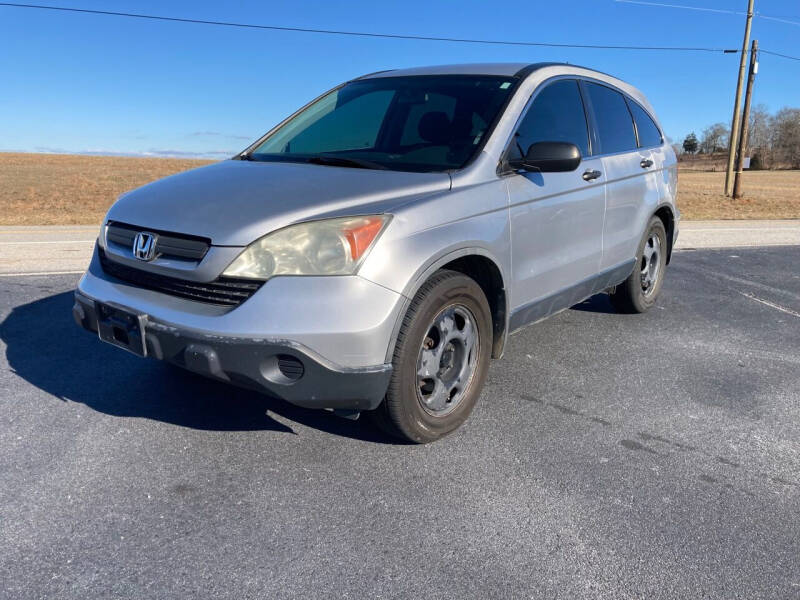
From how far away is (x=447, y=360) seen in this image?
3.41 meters

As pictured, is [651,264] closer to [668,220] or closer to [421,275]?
[668,220]

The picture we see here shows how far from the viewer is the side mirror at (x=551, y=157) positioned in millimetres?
3584

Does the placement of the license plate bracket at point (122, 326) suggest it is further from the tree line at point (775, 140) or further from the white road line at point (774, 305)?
the tree line at point (775, 140)

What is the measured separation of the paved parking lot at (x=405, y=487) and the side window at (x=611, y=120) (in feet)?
5.09

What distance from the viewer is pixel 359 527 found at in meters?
2.63

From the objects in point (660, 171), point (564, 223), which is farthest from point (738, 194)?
point (564, 223)

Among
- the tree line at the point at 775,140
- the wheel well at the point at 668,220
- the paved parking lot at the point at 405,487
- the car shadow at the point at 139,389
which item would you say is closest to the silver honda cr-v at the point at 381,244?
the paved parking lot at the point at 405,487

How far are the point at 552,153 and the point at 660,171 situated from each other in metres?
2.43

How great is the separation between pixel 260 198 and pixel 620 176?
2.85 metres

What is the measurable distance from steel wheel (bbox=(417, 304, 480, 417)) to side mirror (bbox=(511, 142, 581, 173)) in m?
0.91

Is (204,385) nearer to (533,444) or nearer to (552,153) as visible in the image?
(533,444)

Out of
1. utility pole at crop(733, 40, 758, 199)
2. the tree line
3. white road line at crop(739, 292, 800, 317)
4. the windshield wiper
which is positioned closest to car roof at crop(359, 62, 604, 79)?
the windshield wiper

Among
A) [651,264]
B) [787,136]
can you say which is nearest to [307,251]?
[651,264]

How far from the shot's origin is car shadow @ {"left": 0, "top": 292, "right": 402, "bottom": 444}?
3537mm
